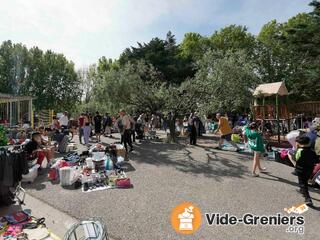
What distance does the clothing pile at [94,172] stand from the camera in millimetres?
8016

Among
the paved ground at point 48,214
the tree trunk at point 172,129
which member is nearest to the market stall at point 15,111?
the tree trunk at point 172,129

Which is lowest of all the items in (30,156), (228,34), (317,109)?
(30,156)

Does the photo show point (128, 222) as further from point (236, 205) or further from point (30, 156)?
point (30, 156)

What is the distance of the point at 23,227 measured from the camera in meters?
5.38

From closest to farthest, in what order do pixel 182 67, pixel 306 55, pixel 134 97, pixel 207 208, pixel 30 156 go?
pixel 207 208 < pixel 30 156 < pixel 134 97 < pixel 306 55 < pixel 182 67

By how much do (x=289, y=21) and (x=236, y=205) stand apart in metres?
38.2

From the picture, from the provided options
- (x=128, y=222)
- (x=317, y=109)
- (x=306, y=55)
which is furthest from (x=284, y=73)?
(x=128, y=222)

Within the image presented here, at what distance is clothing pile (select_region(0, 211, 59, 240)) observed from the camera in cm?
498

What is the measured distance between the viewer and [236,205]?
637 cm

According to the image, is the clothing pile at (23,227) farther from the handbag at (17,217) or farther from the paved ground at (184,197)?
the paved ground at (184,197)

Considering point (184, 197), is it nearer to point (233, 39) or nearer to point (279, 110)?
point (279, 110)

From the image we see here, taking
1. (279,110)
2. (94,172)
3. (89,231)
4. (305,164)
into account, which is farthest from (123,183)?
(279,110)

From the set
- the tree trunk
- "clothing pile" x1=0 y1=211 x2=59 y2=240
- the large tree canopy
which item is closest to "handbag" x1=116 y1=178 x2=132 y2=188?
"clothing pile" x1=0 y1=211 x2=59 y2=240

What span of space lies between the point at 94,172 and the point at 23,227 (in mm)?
3539
